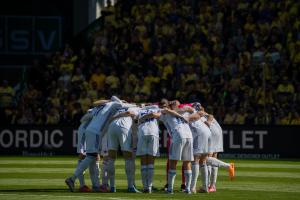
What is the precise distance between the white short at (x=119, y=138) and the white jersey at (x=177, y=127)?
97 cm

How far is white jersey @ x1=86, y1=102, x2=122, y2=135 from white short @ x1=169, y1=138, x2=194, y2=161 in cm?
161

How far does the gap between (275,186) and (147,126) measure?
4.26m

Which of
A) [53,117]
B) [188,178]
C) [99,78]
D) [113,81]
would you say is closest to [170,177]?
[188,178]

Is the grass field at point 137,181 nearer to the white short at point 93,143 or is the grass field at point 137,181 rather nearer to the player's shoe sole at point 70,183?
the player's shoe sole at point 70,183

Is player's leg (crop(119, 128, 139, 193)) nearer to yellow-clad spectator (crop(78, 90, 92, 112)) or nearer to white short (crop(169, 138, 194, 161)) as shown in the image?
white short (crop(169, 138, 194, 161))

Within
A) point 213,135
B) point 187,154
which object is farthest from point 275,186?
point 187,154

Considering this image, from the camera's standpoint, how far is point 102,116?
2106 centimetres

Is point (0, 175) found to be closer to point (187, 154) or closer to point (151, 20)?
point (187, 154)

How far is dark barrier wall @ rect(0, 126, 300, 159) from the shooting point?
34.1 m

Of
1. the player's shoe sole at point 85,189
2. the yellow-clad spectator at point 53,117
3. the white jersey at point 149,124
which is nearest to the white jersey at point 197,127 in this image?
the white jersey at point 149,124

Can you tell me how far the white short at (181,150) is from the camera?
20438 millimetres

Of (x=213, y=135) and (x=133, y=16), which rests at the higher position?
(x=133, y=16)

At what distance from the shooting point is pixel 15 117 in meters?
38.0

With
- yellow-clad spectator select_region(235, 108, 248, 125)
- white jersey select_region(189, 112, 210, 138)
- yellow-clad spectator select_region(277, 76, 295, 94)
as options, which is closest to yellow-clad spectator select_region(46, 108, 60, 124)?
yellow-clad spectator select_region(235, 108, 248, 125)
